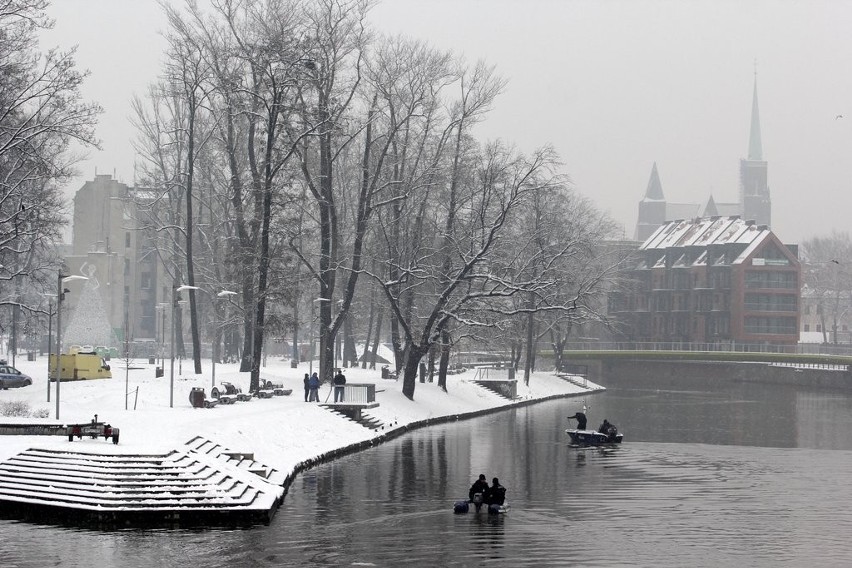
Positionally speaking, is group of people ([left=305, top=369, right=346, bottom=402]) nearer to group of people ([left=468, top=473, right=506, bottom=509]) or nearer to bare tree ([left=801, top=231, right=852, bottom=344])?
group of people ([left=468, top=473, right=506, bottom=509])

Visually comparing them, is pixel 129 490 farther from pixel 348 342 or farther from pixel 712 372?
pixel 712 372

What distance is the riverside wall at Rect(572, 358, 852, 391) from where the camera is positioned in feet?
375

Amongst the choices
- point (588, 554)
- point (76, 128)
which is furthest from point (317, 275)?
point (588, 554)

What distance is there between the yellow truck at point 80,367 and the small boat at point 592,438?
2583 cm

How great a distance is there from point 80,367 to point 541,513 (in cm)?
3633

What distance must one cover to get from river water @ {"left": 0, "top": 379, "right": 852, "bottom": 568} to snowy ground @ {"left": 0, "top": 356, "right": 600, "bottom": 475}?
1877 mm

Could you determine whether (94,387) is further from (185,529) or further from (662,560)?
(662,560)

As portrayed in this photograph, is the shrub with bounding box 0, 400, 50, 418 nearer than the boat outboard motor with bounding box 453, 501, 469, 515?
No

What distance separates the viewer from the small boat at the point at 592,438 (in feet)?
173

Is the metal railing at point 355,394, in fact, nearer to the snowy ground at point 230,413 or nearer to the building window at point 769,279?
the snowy ground at point 230,413

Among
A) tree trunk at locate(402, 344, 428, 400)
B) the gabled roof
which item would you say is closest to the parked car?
tree trunk at locate(402, 344, 428, 400)

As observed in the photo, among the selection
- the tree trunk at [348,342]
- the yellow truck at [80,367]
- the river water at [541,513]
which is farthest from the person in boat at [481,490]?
the tree trunk at [348,342]

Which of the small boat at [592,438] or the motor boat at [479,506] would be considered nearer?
the motor boat at [479,506]

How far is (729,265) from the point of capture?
14250 cm
